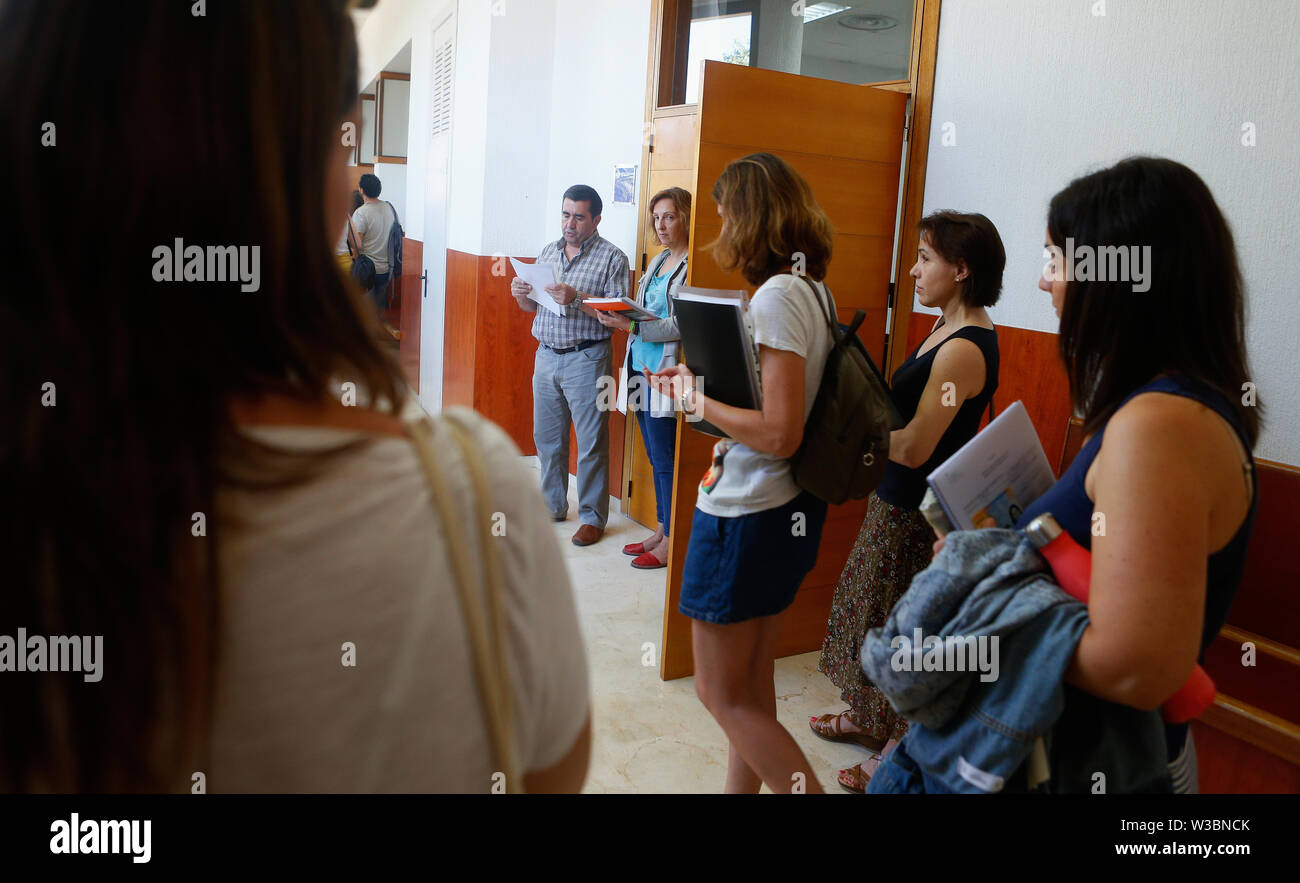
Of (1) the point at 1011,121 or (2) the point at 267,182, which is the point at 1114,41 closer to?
(1) the point at 1011,121

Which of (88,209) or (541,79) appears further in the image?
(541,79)

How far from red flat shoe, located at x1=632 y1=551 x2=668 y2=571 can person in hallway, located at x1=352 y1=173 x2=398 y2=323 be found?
460cm

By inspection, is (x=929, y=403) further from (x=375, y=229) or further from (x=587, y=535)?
(x=375, y=229)

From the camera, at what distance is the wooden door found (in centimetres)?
282

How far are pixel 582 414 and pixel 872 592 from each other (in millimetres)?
2345

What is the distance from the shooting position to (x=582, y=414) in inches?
179

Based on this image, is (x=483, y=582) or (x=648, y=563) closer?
(x=483, y=582)

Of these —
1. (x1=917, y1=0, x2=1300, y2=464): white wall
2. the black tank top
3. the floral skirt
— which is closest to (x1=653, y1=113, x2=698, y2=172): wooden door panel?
(x1=917, y1=0, x2=1300, y2=464): white wall

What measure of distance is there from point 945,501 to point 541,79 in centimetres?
497

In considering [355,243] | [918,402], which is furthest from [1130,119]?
[355,243]

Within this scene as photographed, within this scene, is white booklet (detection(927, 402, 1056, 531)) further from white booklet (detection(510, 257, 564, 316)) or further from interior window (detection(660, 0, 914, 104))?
white booklet (detection(510, 257, 564, 316))

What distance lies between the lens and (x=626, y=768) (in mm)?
2545

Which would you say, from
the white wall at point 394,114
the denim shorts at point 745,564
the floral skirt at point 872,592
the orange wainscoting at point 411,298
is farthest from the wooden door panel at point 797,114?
the white wall at point 394,114
